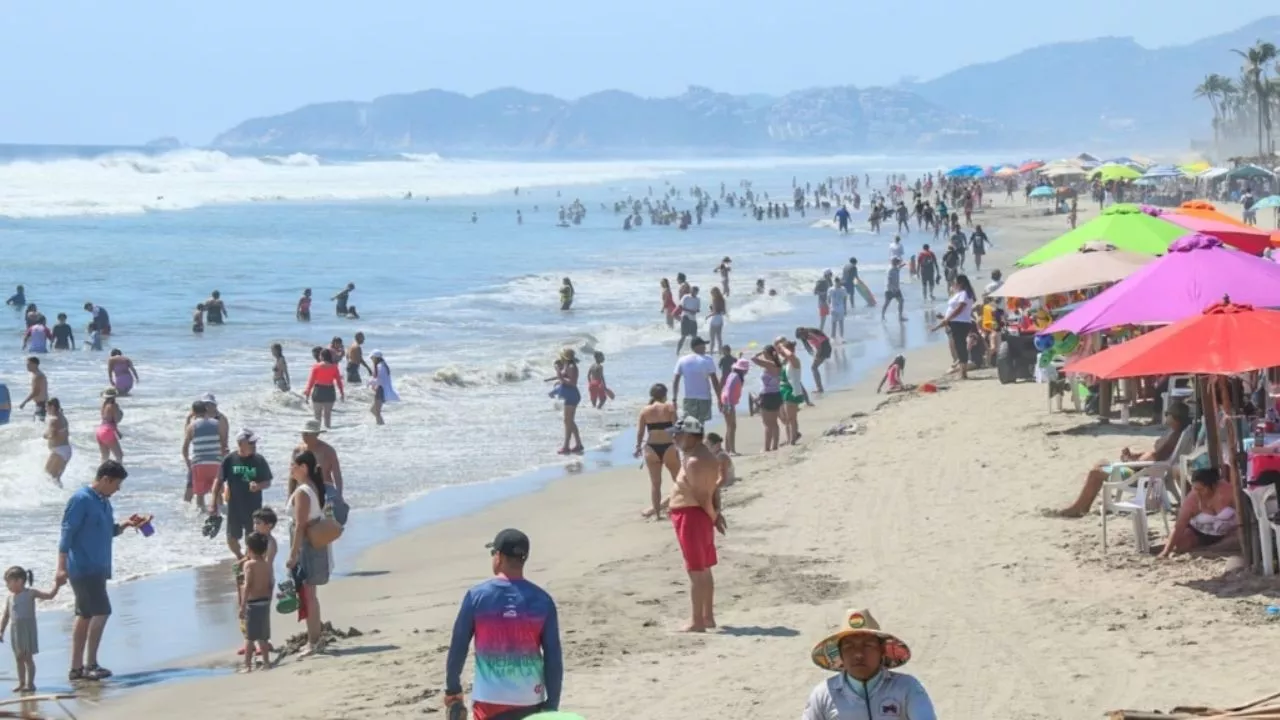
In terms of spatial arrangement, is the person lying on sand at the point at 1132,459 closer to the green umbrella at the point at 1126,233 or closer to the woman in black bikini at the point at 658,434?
the woman in black bikini at the point at 658,434

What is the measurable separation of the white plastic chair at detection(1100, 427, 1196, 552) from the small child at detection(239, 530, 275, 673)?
4773 mm

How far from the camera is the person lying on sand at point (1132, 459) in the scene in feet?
34.9

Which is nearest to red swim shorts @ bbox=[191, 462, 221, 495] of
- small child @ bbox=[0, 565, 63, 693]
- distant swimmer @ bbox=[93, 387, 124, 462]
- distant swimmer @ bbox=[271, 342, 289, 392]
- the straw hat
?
distant swimmer @ bbox=[93, 387, 124, 462]

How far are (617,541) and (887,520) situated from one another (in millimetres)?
2065

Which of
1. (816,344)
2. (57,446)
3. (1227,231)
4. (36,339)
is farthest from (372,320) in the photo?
(1227,231)

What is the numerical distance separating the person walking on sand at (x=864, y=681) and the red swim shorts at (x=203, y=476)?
32.0 feet

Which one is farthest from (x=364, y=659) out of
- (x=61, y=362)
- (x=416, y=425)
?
(x=61, y=362)

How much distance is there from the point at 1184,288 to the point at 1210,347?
89.6 inches

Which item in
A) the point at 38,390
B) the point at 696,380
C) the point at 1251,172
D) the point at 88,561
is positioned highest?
the point at 1251,172

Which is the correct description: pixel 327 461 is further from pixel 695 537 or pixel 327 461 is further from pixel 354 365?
pixel 354 365

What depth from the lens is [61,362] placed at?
2661cm

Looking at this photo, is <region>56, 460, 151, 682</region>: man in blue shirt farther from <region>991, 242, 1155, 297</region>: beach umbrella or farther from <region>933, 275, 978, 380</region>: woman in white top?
<region>933, 275, 978, 380</region>: woman in white top

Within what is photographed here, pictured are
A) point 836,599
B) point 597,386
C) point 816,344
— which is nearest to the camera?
point 836,599

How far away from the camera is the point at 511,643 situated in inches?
223
